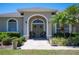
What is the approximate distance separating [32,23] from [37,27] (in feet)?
3.54

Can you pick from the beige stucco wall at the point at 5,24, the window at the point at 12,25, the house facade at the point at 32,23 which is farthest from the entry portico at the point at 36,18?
the window at the point at 12,25

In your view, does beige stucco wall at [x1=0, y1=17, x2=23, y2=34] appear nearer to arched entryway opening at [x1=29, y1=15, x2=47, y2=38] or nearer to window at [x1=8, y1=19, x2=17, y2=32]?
window at [x1=8, y1=19, x2=17, y2=32]

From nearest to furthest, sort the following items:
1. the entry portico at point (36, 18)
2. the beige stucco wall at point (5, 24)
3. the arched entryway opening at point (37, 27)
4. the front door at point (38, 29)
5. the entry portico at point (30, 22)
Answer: the entry portico at point (36, 18) → the entry portico at point (30, 22) → the beige stucco wall at point (5, 24) → the arched entryway opening at point (37, 27) → the front door at point (38, 29)

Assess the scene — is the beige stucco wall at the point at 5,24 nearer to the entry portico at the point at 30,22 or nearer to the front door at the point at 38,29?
the entry portico at the point at 30,22

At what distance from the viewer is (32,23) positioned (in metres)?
27.7

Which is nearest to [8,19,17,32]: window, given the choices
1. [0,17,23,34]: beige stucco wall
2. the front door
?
[0,17,23,34]: beige stucco wall

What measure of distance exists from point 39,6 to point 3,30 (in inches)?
232

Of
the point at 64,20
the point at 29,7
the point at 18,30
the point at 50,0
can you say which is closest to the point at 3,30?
the point at 18,30

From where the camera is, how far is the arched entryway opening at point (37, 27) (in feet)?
89.6

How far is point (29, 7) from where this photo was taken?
84.9 ft

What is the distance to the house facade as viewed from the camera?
25.7 meters

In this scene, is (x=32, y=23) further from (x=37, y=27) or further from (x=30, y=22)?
(x=37, y=27)

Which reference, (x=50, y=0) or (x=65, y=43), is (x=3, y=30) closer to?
(x=65, y=43)

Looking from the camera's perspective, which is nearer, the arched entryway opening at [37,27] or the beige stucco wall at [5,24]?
the beige stucco wall at [5,24]
